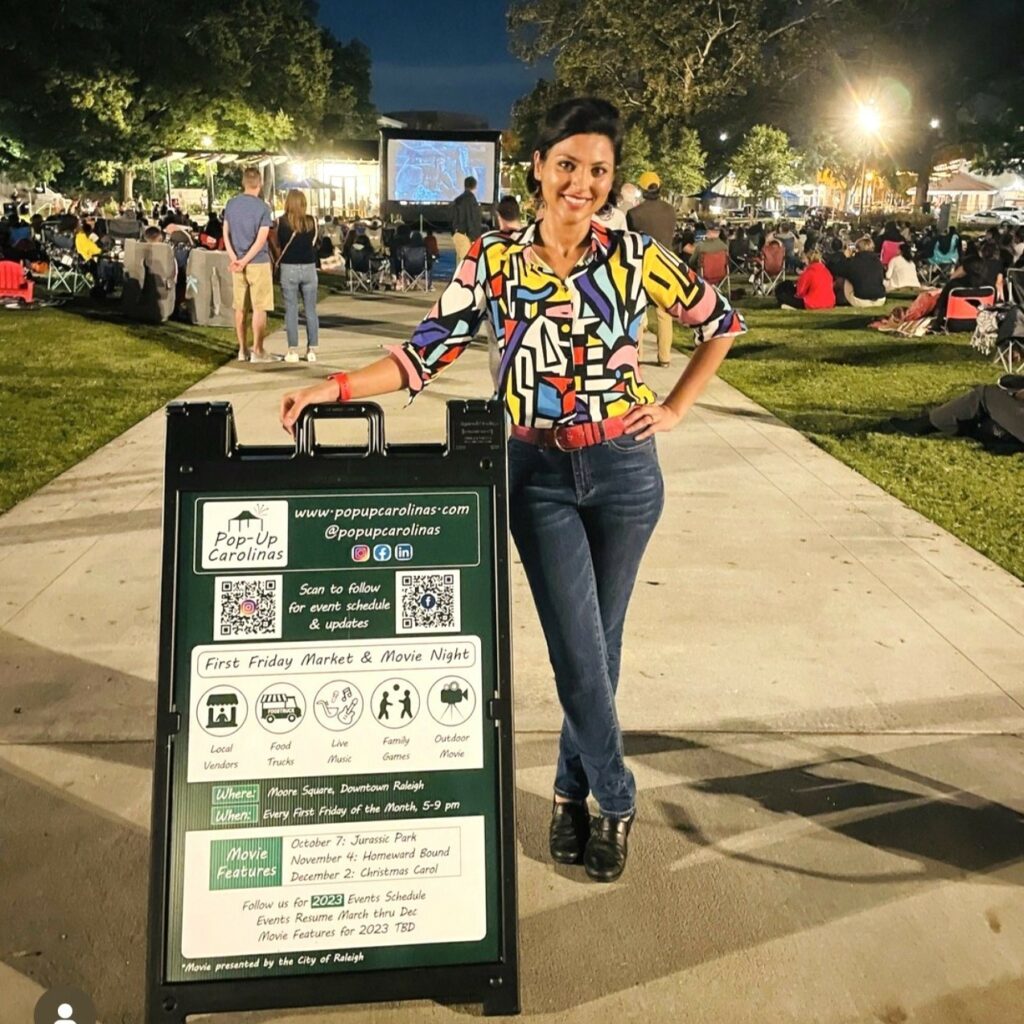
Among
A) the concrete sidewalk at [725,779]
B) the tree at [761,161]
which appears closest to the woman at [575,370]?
the concrete sidewalk at [725,779]

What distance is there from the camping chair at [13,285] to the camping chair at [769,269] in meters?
13.1

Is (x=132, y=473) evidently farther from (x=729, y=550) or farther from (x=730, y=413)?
(x=730, y=413)

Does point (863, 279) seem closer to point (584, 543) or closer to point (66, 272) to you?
point (66, 272)

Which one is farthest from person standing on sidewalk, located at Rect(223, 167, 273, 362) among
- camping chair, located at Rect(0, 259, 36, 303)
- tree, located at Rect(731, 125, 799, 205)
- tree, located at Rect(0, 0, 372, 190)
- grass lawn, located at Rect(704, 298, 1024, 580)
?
tree, located at Rect(731, 125, 799, 205)

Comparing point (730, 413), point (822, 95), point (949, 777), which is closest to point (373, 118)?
point (822, 95)

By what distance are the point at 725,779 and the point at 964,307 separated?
1420 cm

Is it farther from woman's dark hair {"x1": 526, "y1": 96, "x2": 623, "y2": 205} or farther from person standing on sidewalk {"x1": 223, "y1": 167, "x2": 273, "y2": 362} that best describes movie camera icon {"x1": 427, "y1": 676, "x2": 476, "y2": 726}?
person standing on sidewalk {"x1": 223, "y1": 167, "x2": 273, "y2": 362}

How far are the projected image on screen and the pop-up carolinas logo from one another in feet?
122

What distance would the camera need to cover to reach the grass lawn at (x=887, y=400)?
7395 millimetres

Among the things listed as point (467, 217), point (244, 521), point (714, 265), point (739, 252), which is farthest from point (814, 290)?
point (244, 521)

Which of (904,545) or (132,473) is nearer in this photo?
(904,545)

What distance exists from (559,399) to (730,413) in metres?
7.91

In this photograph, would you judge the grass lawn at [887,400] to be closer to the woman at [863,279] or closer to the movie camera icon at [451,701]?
the woman at [863,279]

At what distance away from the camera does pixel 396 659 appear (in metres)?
2.58
